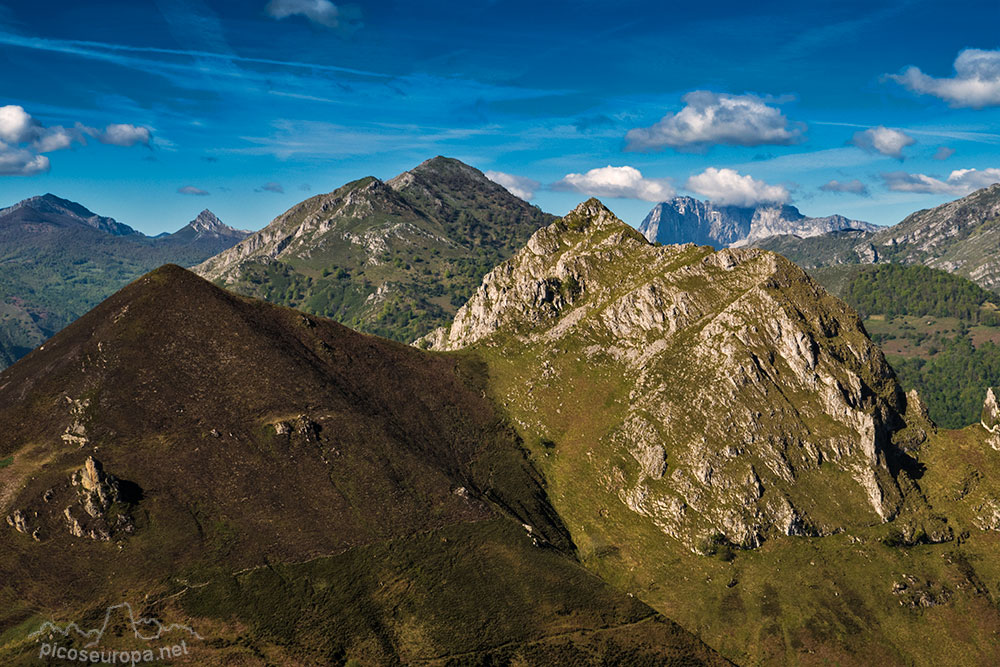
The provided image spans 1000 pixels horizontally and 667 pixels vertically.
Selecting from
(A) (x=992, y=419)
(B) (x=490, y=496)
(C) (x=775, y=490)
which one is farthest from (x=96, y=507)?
(A) (x=992, y=419)

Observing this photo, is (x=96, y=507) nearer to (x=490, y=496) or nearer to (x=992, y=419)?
(x=490, y=496)

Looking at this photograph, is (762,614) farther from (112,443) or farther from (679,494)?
(112,443)

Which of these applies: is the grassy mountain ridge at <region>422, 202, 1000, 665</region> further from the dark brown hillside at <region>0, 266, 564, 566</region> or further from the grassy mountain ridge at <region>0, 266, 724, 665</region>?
the dark brown hillside at <region>0, 266, 564, 566</region>

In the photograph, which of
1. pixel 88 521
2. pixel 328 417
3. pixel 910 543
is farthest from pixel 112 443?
pixel 910 543

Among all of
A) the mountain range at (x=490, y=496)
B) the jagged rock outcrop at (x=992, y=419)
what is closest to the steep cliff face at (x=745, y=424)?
the mountain range at (x=490, y=496)

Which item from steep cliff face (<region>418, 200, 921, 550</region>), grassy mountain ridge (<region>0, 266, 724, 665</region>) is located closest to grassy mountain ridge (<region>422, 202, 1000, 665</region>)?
steep cliff face (<region>418, 200, 921, 550</region>)

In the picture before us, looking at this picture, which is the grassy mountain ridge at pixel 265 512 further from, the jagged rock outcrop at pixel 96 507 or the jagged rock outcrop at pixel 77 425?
the jagged rock outcrop at pixel 77 425

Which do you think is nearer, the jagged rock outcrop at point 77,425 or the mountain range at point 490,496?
the mountain range at point 490,496
